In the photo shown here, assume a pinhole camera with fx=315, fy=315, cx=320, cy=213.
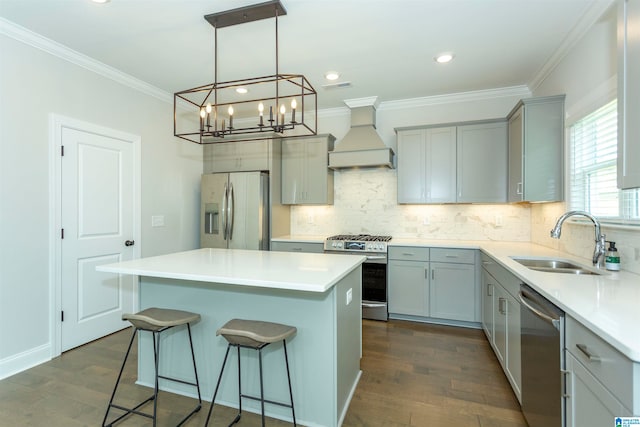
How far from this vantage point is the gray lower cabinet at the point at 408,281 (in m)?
3.70

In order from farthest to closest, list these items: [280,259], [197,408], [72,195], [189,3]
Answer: [72,195]
[280,259]
[189,3]
[197,408]

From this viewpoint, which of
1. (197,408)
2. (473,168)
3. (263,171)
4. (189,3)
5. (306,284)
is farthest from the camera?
(263,171)

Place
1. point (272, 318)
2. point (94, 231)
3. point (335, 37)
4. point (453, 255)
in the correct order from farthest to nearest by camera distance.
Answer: point (453, 255) → point (94, 231) → point (335, 37) → point (272, 318)

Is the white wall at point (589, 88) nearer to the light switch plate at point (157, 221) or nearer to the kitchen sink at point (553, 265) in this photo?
the kitchen sink at point (553, 265)

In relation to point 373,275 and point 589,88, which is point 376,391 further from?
point 589,88

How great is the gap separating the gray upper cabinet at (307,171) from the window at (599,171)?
8.75 ft

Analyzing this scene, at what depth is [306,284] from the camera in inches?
65.0

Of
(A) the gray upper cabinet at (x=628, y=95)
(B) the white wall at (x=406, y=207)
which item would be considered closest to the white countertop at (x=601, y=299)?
(A) the gray upper cabinet at (x=628, y=95)

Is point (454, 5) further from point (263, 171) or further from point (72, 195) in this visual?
point (72, 195)

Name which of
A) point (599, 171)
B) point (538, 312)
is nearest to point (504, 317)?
point (538, 312)

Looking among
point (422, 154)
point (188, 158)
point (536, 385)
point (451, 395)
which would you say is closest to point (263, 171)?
point (188, 158)

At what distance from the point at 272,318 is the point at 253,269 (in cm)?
34

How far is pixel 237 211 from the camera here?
4.26 m

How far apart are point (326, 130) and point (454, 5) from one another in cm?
253
